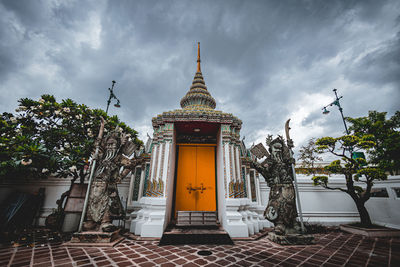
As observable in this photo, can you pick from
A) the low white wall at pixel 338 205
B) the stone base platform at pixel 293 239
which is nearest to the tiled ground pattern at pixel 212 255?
the stone base platform at pixel 293 239

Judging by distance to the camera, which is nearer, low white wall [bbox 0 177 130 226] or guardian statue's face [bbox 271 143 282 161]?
guardian statue's face [bbox 271 143 282 161]

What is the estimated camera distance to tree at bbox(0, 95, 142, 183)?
4.74m

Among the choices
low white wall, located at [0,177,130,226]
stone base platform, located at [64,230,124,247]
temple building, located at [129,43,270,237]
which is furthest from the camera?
low white wall, located at [0,177,130,226]

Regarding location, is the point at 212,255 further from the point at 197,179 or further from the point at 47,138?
the point at 47,138

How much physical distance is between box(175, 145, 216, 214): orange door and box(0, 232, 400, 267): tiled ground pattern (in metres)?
2.21

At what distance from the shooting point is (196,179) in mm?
6715

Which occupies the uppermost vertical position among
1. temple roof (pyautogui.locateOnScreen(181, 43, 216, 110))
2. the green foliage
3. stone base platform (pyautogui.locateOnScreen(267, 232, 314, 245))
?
temple roof (pyautogui.locateOnScreen(181, 43, 216, 110))

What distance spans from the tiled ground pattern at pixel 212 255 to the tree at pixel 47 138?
2.34 meters

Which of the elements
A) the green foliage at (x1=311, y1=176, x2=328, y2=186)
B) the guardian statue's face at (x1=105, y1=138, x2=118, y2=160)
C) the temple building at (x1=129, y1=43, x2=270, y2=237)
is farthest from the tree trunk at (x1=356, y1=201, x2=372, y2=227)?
the guardian statue's face at (x1=105, y1=138, x2=118, y2=160)

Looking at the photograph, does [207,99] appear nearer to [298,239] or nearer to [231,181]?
[231,181]

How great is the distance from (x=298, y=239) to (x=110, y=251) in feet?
16.1

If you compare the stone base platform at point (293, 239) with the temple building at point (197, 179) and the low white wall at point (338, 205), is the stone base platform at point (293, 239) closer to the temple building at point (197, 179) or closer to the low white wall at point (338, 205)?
the temple building at point (197, 179)

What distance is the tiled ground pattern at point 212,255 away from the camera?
3.11 m

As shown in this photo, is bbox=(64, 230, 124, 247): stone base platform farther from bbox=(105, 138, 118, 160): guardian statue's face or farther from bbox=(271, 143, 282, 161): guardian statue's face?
bbox=(271, 143, 282, 161): guardian statue's face
